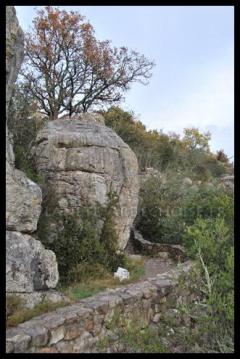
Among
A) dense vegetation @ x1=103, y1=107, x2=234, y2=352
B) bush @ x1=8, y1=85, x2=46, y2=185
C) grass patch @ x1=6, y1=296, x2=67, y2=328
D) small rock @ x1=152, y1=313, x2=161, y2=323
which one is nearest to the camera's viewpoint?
grass patch @ x1=6, y1=296, x2=67, y2=328

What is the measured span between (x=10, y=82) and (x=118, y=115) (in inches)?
559

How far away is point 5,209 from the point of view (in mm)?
6180

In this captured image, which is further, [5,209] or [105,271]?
[105,271]

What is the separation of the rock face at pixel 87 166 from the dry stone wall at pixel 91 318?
2.89 metres

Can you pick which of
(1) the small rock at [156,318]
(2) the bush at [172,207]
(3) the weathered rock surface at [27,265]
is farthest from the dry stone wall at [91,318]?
(2) the bush at [172,207]

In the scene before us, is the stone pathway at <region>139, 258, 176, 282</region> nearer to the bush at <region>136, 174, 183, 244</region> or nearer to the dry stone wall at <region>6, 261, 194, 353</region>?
the bush at <region>136, 174, 183, 244</region>

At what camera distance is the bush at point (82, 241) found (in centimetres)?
816

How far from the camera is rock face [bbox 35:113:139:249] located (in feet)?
31.0

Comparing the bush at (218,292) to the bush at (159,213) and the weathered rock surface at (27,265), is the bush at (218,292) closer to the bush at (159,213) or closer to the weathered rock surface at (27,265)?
the weathered rock surface at (27,265)

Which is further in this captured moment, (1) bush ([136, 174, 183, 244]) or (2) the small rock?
(1) bush ([136, 174, 183, 244])

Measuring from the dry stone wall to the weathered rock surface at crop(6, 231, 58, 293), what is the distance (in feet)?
3.38

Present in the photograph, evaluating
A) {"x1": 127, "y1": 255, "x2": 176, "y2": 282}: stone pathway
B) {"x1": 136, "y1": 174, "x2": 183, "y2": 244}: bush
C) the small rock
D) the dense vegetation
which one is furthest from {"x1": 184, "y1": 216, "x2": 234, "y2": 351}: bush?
{"x1": 136, "y1": 174, "x2": 183, "y2": 244}: bush

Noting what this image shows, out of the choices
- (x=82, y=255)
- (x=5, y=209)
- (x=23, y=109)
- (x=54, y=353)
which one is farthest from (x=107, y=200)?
(x=54, y=353)
